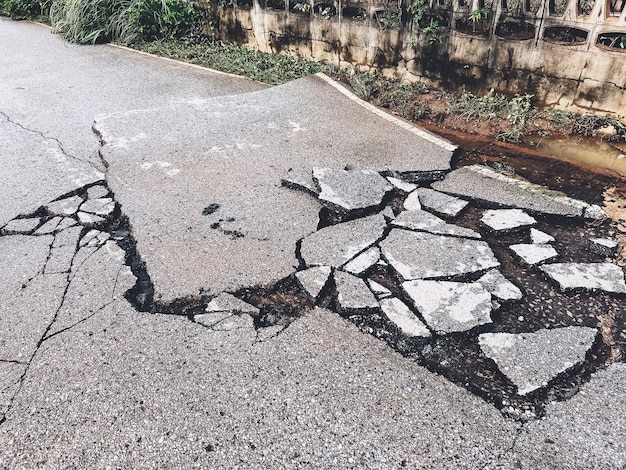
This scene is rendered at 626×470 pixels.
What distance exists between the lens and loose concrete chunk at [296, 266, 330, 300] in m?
2.42

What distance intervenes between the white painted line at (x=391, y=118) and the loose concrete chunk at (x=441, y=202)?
90 cm

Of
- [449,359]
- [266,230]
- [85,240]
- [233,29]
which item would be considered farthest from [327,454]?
[233,29]

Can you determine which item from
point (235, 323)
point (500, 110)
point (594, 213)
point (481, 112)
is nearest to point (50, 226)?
point (235, 323)

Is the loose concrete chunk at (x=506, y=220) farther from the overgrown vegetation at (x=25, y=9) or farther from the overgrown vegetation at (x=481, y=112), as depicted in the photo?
the overgrown vegetation at (x=25, y=9)

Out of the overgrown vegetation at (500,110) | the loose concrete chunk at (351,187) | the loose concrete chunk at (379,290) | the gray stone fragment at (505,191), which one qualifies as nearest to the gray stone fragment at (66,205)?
the loose concrete chunk at (351,187)

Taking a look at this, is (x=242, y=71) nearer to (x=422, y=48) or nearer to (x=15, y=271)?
(x=422, y=48)

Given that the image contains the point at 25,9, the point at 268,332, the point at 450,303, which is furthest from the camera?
the point at 25,9

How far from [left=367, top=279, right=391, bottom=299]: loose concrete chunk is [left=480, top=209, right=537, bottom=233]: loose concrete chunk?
0.99m

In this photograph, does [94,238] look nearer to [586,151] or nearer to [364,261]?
[364,261]

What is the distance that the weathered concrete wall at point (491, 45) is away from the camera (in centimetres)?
428

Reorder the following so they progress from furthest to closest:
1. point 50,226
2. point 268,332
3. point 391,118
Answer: point 391,118, point 50,226, point 268,332

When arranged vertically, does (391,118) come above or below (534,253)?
above

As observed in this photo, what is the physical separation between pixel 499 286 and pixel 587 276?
1.76 ft

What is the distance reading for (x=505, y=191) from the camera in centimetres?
337
